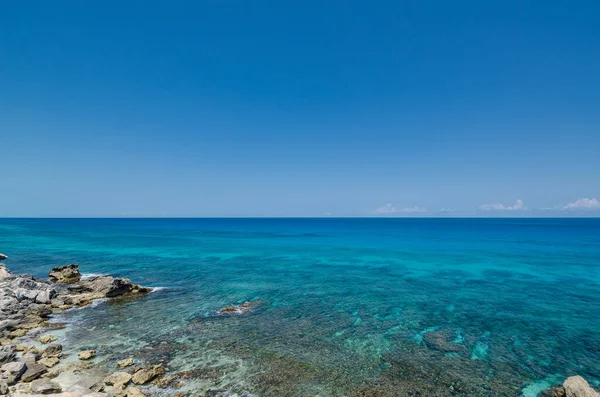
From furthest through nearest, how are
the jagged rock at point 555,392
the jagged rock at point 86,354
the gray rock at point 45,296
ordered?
1. the gray rock at point 45,296
2. the jagged rock at point 86,354
3. the jagged rock at point 555,392

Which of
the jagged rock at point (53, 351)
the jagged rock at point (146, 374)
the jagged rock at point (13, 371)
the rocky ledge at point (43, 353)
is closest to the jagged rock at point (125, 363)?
the rocky ledge at point (43, 353)

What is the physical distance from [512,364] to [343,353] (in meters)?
9.73

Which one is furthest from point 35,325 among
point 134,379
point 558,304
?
point 558,304

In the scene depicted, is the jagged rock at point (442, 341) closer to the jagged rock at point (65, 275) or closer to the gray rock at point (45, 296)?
the gray rock at point (45, 296)

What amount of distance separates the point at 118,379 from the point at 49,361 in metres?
5.10

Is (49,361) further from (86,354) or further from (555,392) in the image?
(555,392)

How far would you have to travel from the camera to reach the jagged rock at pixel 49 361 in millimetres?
15867

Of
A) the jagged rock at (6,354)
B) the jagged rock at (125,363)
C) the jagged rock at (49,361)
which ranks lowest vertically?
the jagged rock at (125,363)

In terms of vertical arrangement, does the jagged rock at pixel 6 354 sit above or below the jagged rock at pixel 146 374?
above

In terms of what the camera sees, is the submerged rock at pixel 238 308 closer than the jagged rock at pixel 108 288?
Yes

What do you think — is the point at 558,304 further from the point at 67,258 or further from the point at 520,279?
the point at 67,258

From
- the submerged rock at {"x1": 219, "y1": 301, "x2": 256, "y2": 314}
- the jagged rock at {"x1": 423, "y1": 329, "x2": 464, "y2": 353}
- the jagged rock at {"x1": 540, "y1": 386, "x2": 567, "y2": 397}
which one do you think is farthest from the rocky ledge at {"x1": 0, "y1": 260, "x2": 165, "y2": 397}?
the jagged rock at {"x1": 540, "y1": 386, "x2": 567, "y2": 397}

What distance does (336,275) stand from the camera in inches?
1633

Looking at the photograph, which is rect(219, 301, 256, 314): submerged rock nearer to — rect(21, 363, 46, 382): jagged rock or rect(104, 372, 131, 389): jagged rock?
rect(104, 372, 131, 389): jagged rock
